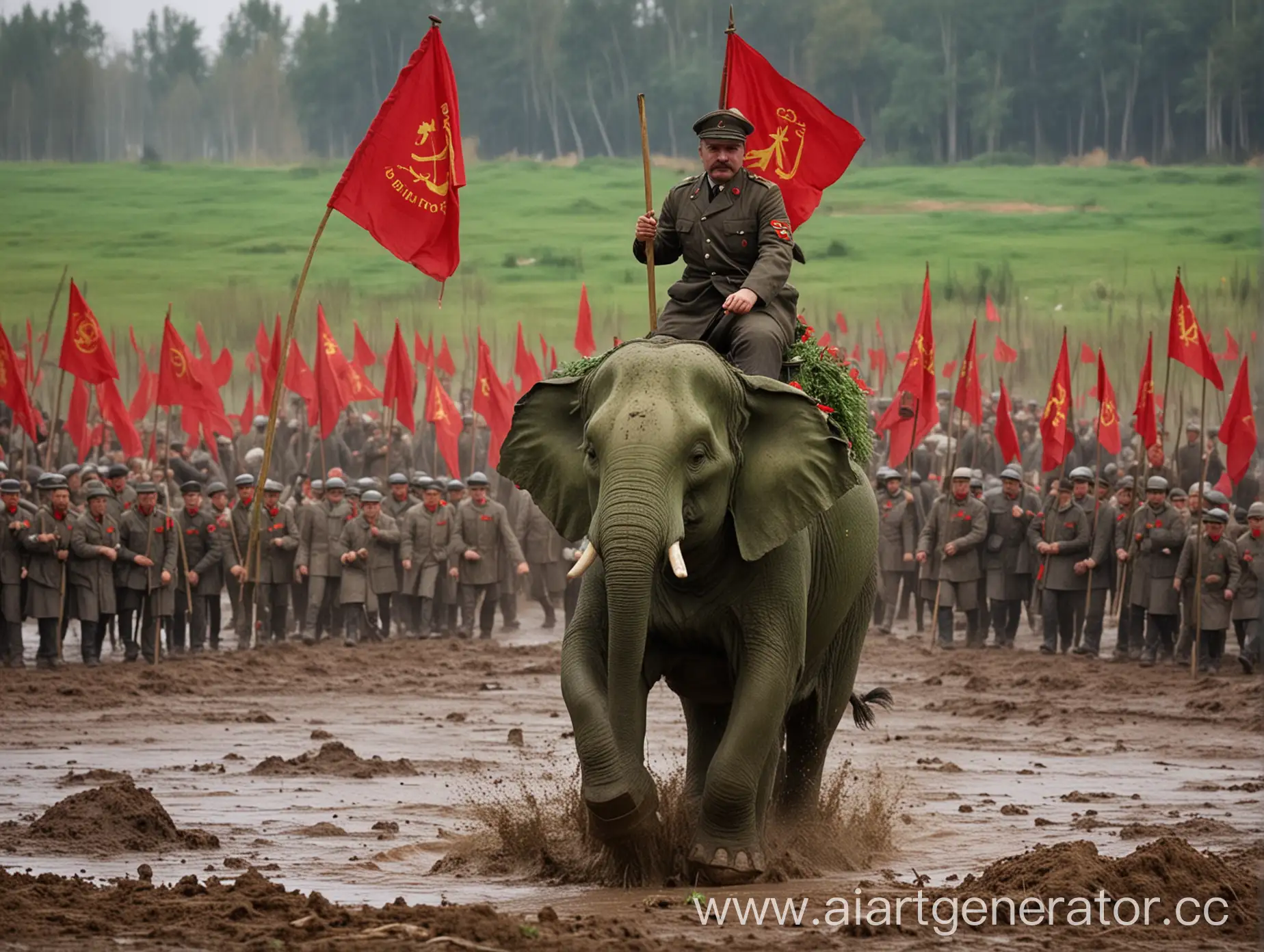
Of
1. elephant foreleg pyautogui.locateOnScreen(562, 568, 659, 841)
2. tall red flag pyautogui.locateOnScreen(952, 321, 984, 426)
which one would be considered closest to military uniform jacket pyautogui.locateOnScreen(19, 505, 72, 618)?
tall red flag pyautogui.locateOnScreen(952, 321, 984, 426)

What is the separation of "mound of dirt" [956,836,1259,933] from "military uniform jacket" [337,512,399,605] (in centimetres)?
1606

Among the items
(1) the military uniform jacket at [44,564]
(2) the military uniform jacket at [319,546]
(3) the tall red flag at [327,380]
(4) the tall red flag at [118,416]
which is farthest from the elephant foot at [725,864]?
(4) the tall red flag at [118,416]

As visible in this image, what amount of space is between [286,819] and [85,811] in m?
1.24

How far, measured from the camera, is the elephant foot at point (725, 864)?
9.14m

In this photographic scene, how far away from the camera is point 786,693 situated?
937 centimetres

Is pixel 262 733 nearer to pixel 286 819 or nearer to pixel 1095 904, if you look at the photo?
pixel 286 819

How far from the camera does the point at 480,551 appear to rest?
2517 centimetres

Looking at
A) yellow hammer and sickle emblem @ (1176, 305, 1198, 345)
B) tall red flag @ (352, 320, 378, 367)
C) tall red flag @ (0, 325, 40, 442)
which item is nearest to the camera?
tall red flag @ (0, 325, 40, 442)

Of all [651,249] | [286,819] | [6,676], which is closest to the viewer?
[651,249]

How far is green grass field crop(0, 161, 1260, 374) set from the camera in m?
65.8

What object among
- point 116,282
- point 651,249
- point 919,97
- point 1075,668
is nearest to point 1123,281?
point 919,97

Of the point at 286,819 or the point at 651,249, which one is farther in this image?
the point at 286,819

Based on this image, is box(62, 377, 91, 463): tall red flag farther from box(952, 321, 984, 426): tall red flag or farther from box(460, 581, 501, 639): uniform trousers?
box(952, 321, 984, 426): tall red flag

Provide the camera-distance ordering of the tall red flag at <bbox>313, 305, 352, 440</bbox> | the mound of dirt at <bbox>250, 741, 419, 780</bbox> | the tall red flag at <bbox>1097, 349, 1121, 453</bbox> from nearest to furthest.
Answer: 1. the mound of dirt at <bbox>250, 741, 419, 780</bbox>
2. the tall red flag at <bbox>1097, 349, 1121, 453</bbox>
3. the tall red flag at <bbox>313, 305, 352, 440</bbox>
